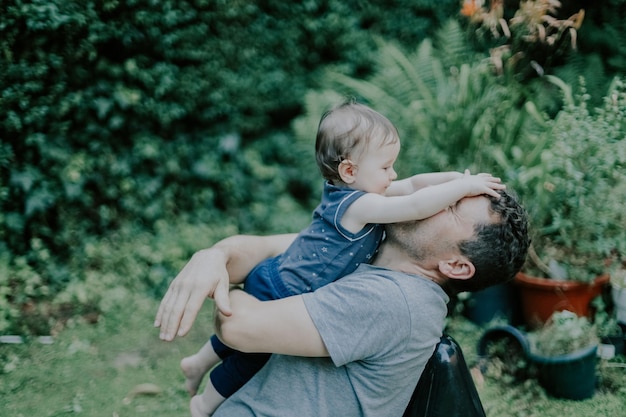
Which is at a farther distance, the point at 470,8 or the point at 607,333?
the point at 470,8

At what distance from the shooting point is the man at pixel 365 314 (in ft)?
6.73

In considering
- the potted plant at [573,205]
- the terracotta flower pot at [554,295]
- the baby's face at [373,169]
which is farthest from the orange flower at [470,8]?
the baby's face at [373,169]

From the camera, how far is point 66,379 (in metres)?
3.91

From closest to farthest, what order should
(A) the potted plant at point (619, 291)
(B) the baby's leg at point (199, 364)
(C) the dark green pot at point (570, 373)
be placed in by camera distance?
(B) the baby's leg at point (199, 364) < (C) the dark green pot at point (570, 373) < (A) the potted plant at point (619, 291)

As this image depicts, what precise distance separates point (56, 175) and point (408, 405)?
3.61m

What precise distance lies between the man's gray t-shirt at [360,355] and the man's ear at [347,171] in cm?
34

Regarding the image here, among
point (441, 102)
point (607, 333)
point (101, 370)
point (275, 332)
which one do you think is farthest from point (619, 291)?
point (101, 370)

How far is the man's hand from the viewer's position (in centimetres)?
204

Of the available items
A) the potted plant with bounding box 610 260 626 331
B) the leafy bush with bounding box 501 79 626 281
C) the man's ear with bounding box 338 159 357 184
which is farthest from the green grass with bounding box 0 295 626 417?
the man's ear with bounding box 338 159 357 184

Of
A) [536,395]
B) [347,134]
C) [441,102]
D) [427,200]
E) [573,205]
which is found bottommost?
[536,395]

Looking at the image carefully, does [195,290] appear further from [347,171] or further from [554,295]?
[554,295]

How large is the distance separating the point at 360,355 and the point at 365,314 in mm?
136

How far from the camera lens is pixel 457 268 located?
2.29m

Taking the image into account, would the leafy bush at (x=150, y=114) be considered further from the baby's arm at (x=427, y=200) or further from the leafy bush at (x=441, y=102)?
the baby's arm at (x=427, y=200)
